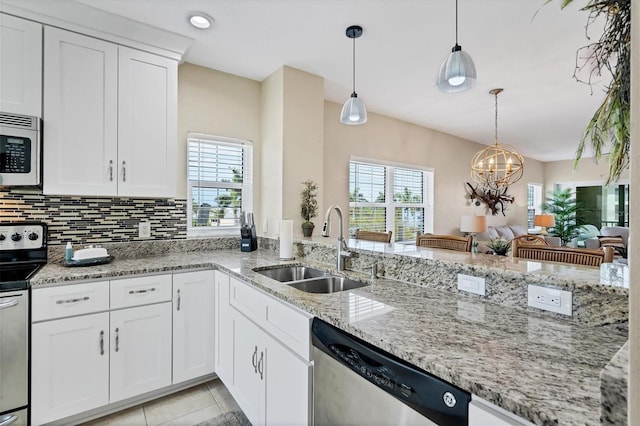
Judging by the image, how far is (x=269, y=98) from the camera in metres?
3.19

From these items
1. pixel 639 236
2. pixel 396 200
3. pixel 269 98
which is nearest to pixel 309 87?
pixel 269 98

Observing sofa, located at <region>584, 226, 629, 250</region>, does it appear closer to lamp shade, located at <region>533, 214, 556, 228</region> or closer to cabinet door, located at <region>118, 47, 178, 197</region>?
lamp shade, located at <region>533, 214, 556, 228</region>

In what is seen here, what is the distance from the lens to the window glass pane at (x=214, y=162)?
118 inches

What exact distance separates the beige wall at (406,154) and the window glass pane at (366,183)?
14 cm

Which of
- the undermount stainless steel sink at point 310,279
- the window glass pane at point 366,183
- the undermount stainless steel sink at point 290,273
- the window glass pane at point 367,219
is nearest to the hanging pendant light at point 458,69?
the undermount stainless steel sink at point 310,279

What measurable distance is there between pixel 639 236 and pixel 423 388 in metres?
0.62

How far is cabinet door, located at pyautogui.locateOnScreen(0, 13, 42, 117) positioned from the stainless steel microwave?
66 millimetres

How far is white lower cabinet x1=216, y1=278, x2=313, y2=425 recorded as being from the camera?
135 centimetres

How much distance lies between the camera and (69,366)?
186 cm

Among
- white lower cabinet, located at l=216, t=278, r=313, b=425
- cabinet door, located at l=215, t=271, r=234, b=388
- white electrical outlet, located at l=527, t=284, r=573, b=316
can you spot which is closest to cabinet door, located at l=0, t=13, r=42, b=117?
cabinet door, located at l=215, t=271, r=234, b=388

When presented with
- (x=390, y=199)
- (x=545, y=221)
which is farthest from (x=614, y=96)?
(x=545, y=221)

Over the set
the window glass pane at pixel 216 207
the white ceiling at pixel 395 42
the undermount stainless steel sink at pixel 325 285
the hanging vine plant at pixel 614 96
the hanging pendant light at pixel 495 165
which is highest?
the white ceiling at pixel 395 42

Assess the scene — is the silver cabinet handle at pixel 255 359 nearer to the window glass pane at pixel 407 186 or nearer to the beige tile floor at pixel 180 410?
the beige tile floor at pixel 180 410

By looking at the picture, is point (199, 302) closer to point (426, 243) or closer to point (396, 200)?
point (426, 243)
